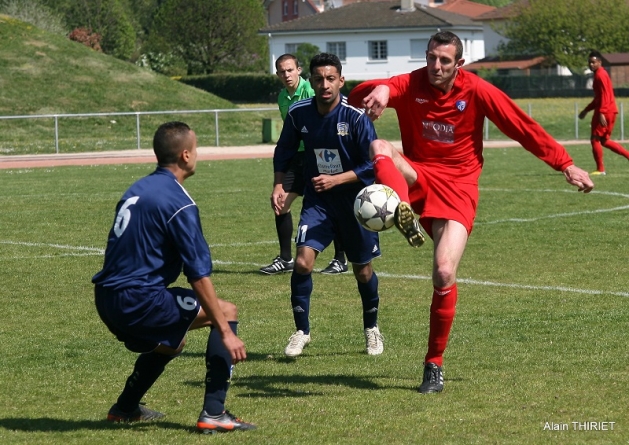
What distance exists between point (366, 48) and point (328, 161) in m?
74.9

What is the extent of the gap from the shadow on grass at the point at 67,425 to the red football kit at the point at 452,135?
2.09 metres

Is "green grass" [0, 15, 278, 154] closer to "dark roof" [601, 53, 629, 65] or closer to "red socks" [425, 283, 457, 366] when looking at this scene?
"red socks" [425, 283, 457, 366]

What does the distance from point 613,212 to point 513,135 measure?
30.8ft

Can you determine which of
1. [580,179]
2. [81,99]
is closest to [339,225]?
[580,179]

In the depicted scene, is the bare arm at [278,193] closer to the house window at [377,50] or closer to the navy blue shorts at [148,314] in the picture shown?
the navy blue shorts at [148,314]

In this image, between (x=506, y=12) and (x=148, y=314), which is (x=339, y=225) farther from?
(x=506, y=12)

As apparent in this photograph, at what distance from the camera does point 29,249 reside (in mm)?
13016

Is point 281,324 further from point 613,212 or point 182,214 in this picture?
point 613,212

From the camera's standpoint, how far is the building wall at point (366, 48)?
263 feet

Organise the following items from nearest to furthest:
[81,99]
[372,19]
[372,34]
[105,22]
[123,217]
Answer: [123,217] → [81,99] → [105,22] → [372,34] → [372,19]

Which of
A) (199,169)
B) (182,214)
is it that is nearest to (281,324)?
(182,214)

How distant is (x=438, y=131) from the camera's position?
692 cm

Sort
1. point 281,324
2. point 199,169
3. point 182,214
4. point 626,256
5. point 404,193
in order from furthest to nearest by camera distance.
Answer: point 199,169
point 626,256
point 281,324
point 404,193
point 182,214

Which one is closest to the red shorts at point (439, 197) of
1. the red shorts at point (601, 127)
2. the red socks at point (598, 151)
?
the red shorts at point (601, 127)
